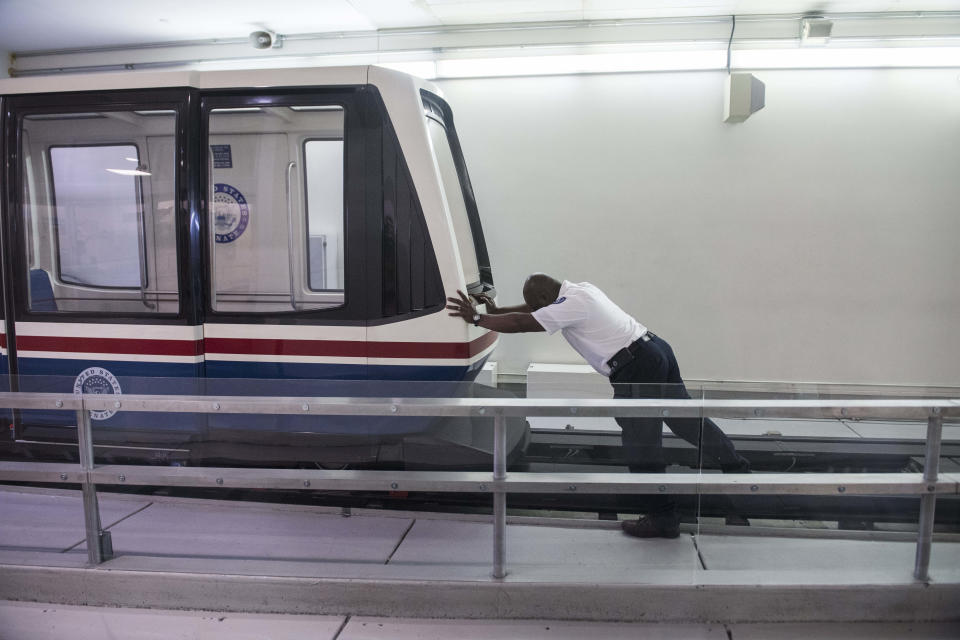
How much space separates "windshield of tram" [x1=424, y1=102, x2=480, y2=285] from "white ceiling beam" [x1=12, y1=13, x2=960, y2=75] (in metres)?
2.46

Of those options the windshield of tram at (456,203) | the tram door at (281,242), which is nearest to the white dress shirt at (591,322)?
the windshield of tram at (456,203)

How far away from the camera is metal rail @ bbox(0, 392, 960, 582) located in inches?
99.7

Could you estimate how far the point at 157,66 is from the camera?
6.96 m

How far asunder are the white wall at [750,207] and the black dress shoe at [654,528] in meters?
2.85

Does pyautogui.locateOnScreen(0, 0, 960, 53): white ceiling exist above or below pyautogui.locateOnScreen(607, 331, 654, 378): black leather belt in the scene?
above

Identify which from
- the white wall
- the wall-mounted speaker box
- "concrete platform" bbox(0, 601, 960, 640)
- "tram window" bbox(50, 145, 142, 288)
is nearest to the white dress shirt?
"concrete platform" bbox(0, 601, 960, 640)

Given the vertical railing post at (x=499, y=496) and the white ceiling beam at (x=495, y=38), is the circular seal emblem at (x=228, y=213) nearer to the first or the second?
the vertical railing post at (x=499, y=496)

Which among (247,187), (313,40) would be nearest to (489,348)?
(247,187)

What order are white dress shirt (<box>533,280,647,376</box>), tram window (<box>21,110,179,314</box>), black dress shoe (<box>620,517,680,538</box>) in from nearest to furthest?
black dress shoe (<box>620,517,680,538</box>)
white dress shirt (<box>533,280,647,376</box>)
tram window (<box>21,110,179,314</box>)

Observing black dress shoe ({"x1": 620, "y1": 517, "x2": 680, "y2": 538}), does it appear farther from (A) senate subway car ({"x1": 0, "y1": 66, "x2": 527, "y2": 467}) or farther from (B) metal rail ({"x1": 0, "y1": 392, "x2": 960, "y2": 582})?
(A) senate subway car ({"x1": 0, "y1": 66, "x2": 527, "y2": 467})

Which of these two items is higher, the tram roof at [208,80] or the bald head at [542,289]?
the tram roof at [208,80]

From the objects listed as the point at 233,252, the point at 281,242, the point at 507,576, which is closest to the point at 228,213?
the point at 233,252

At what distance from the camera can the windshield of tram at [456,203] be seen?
12.9ft

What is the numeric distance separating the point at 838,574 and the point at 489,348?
2154 mm
